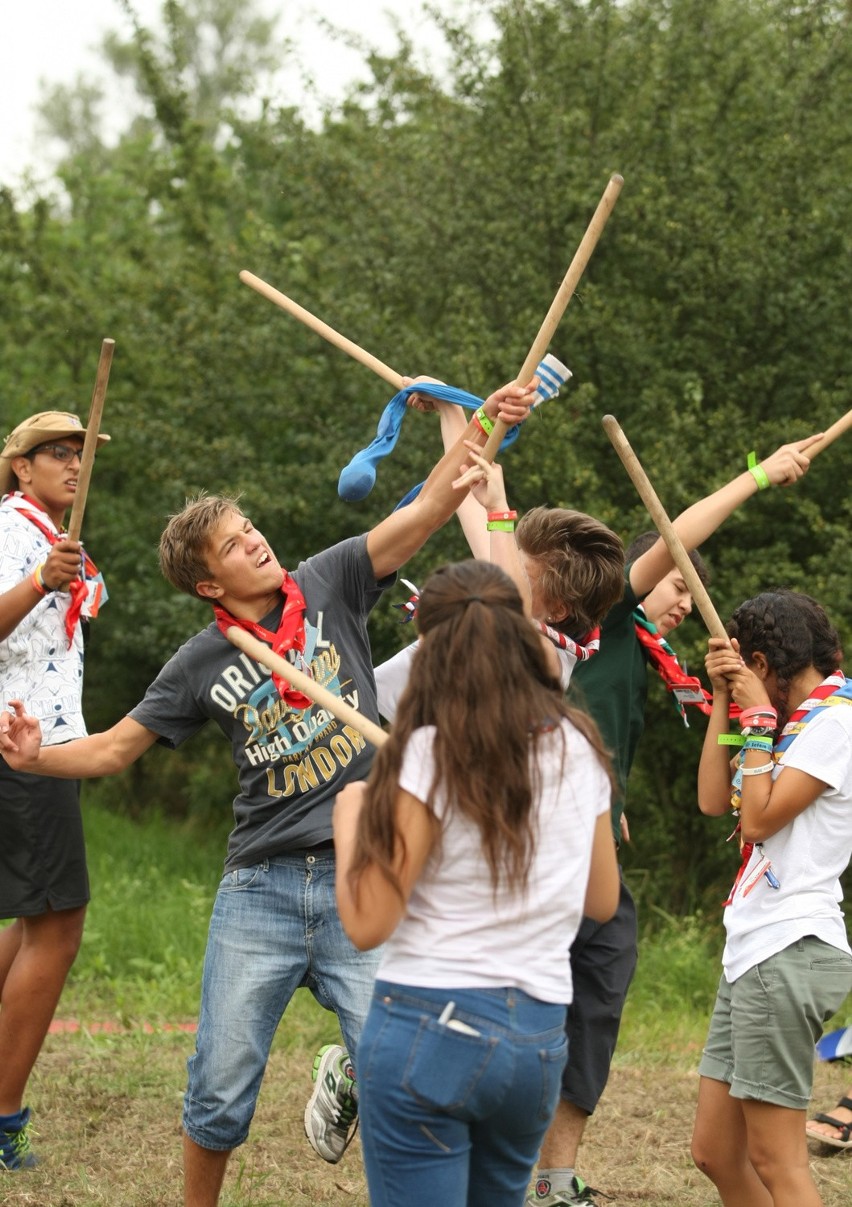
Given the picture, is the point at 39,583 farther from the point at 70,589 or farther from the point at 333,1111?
the point at 333,1111

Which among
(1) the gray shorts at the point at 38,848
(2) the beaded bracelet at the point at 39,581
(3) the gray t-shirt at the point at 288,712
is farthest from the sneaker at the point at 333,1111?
(2) the beaded bracelet at the point at 39,581

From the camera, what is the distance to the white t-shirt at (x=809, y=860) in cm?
327

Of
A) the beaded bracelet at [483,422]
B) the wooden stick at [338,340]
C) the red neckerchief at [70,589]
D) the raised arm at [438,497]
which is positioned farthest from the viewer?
the red neckerchief at [70,589]

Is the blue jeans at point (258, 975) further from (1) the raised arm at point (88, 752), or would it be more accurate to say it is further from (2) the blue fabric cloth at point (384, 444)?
(2) the blue fabric cloth at point (384, 444)

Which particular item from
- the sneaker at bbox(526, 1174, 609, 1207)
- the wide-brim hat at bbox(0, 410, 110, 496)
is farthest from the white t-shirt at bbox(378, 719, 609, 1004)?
the wide-brim hat at bbox(0, 410, 110, 496)

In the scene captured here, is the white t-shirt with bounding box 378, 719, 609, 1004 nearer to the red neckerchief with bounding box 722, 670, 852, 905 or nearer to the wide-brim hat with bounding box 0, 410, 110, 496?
the red neckerchief with bounding box 722, 670, 852, 905

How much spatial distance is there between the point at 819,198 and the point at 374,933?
6747 millimetres

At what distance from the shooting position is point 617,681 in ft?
12.8

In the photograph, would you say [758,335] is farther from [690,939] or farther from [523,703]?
[523,703]

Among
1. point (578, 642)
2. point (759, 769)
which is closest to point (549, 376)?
point (578, 642)

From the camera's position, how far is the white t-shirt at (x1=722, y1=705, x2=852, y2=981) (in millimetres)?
3273

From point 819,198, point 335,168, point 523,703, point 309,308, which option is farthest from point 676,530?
point 335,168

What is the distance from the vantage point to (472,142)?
885 cm

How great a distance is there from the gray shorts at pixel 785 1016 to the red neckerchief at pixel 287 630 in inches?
Answer: 48.0
